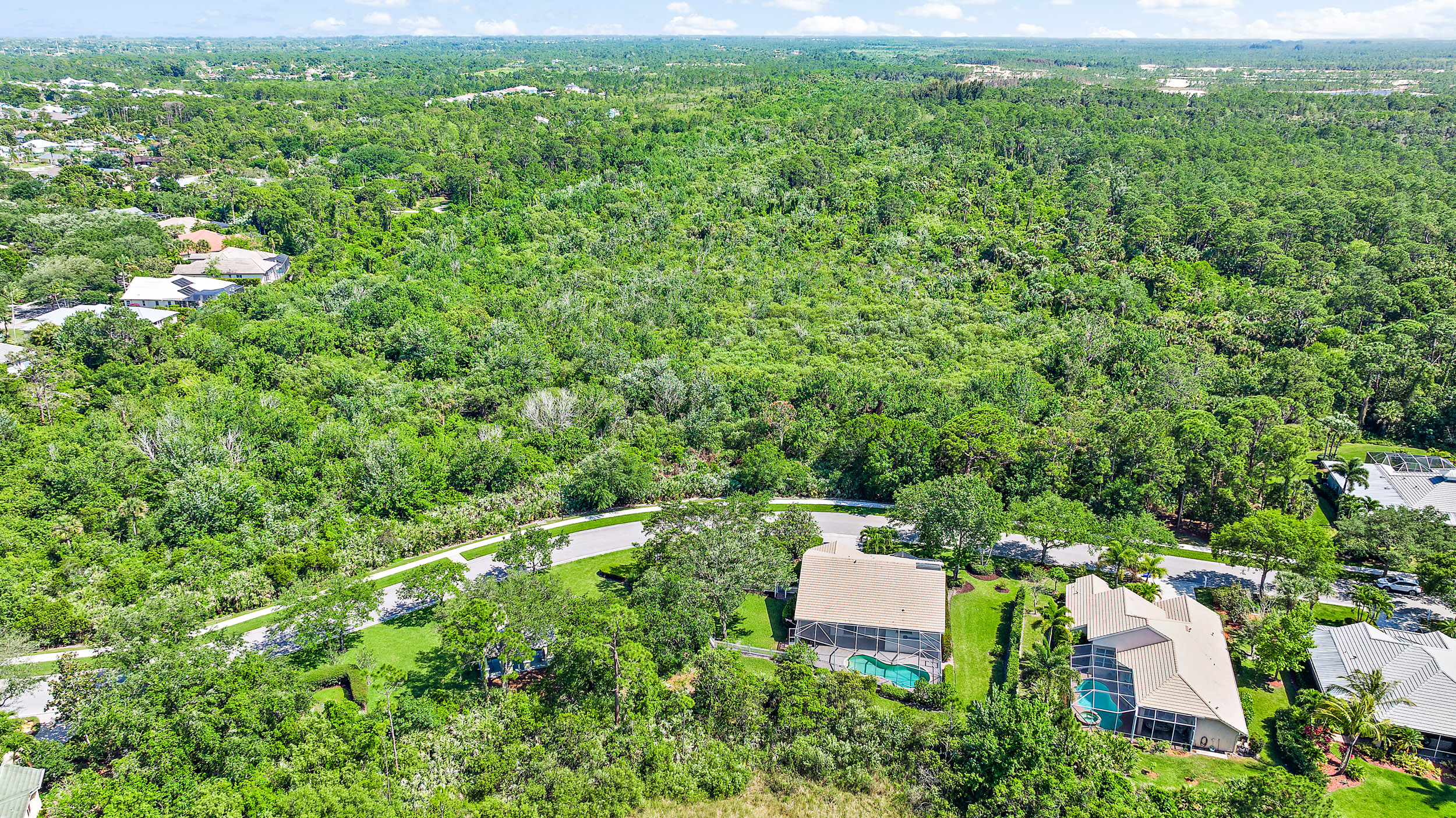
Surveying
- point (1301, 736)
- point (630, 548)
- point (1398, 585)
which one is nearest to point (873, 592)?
point (630, 548)

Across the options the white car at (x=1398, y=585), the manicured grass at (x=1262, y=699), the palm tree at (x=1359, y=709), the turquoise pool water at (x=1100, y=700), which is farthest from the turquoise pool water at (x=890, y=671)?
the white car at (x=1398, y=585)

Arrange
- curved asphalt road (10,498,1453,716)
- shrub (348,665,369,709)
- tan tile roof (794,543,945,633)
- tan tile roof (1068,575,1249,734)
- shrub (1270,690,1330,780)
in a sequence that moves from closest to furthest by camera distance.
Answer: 1. shrub (1270,690,1330,780)
2. tan tile roof (1068,575,1249,734)
3. shrub (348,665,369,709)
4. curved asphalt road (10,498,1453,716)
5. tan tile roof (794,543,945,633)

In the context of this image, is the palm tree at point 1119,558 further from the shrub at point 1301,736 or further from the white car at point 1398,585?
the white car at point 1398,585

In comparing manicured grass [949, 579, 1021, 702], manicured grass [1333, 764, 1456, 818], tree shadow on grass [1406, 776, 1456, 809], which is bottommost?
manicured grass [949, 579, 1021, 702]

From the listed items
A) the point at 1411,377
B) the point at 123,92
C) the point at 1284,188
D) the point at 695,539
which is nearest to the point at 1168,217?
the point at 1284,188

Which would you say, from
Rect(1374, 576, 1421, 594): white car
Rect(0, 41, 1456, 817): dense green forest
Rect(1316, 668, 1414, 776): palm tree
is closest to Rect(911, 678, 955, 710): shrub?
Rect(0, 41, 1456, 817): dense green forest

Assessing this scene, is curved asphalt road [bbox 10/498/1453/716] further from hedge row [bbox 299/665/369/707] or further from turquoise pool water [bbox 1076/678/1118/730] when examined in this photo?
turquoise pool water [bbox 1076/678/1118/730]
